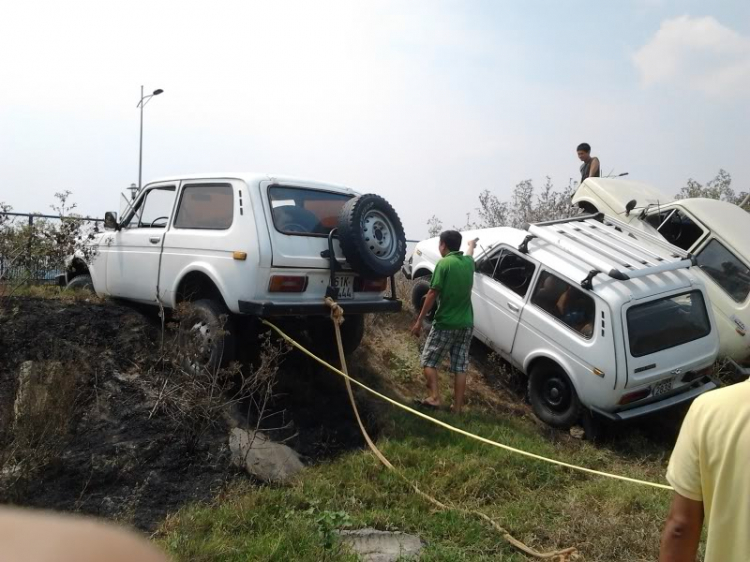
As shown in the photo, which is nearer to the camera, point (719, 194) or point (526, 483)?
point (526, 483)

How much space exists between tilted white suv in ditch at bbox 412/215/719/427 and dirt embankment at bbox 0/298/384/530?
7.33ft

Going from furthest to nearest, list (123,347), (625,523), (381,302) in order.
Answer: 1. (381,302)
2. (123,347)
3. (625,523)

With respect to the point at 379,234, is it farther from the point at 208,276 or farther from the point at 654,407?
the point at 654,407

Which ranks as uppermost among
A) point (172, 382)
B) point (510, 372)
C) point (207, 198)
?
point (207, 198)

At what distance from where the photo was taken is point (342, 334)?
23.7ft

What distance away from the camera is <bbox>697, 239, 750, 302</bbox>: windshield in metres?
8.25

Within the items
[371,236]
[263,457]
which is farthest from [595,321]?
[263,457]

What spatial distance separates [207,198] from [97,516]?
3192mm

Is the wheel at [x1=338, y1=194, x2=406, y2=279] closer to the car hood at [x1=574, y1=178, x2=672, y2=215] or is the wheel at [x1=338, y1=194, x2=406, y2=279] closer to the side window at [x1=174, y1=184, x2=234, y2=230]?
the side window at [x1=174, y1=184, x2=234, y2=230]

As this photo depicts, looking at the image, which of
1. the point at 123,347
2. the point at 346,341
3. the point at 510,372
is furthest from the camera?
the point at 510,372

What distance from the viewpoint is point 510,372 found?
26.9 ft

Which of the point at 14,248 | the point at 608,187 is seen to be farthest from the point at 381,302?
the point at 608,187

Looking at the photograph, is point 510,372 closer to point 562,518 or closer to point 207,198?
point 562,518

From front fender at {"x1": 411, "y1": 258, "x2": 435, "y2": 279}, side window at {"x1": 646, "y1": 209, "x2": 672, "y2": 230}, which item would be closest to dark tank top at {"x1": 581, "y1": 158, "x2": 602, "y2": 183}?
side window at {"x1": 646, "y1": 209, "x2": 672, "y2": 230}
